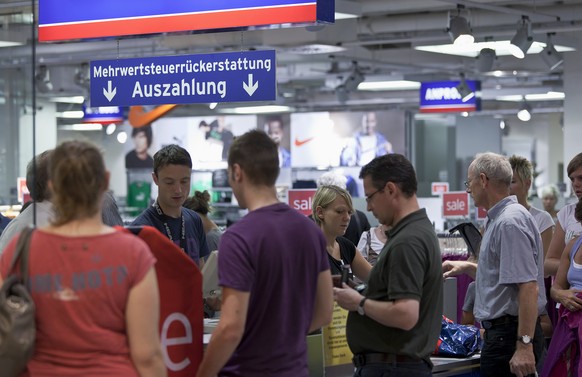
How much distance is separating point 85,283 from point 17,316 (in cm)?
20

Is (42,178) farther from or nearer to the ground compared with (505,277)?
farther from the ground

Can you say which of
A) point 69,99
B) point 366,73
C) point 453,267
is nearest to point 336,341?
point 453,267

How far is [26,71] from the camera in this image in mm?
10625

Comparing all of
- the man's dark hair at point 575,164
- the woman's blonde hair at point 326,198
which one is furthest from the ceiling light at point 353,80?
the woman's blonde hair at point 326,198

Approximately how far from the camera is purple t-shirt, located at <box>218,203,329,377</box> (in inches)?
122

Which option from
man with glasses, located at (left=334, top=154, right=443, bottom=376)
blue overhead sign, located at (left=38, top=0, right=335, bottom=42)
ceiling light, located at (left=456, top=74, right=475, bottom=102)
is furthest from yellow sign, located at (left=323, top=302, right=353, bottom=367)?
ceiling light, located at (left=456, top=74, right=475, bottom=102)

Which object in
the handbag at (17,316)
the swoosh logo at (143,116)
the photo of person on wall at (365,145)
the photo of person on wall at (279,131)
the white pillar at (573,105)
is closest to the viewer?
the handbag at (17,316)

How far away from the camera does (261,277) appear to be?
10.3 ft

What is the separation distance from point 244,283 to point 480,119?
69.7 ft

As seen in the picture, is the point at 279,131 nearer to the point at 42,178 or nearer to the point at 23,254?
the point at 42,178

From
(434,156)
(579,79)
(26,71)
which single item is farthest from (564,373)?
(434,156)

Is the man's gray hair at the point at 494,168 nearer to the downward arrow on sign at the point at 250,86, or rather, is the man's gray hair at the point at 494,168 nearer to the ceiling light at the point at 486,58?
the downward arrow on sign at the point at 250,86

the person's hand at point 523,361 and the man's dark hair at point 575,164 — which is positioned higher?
the man's dark hair at point 575,164

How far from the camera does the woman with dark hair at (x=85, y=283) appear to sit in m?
2.79
